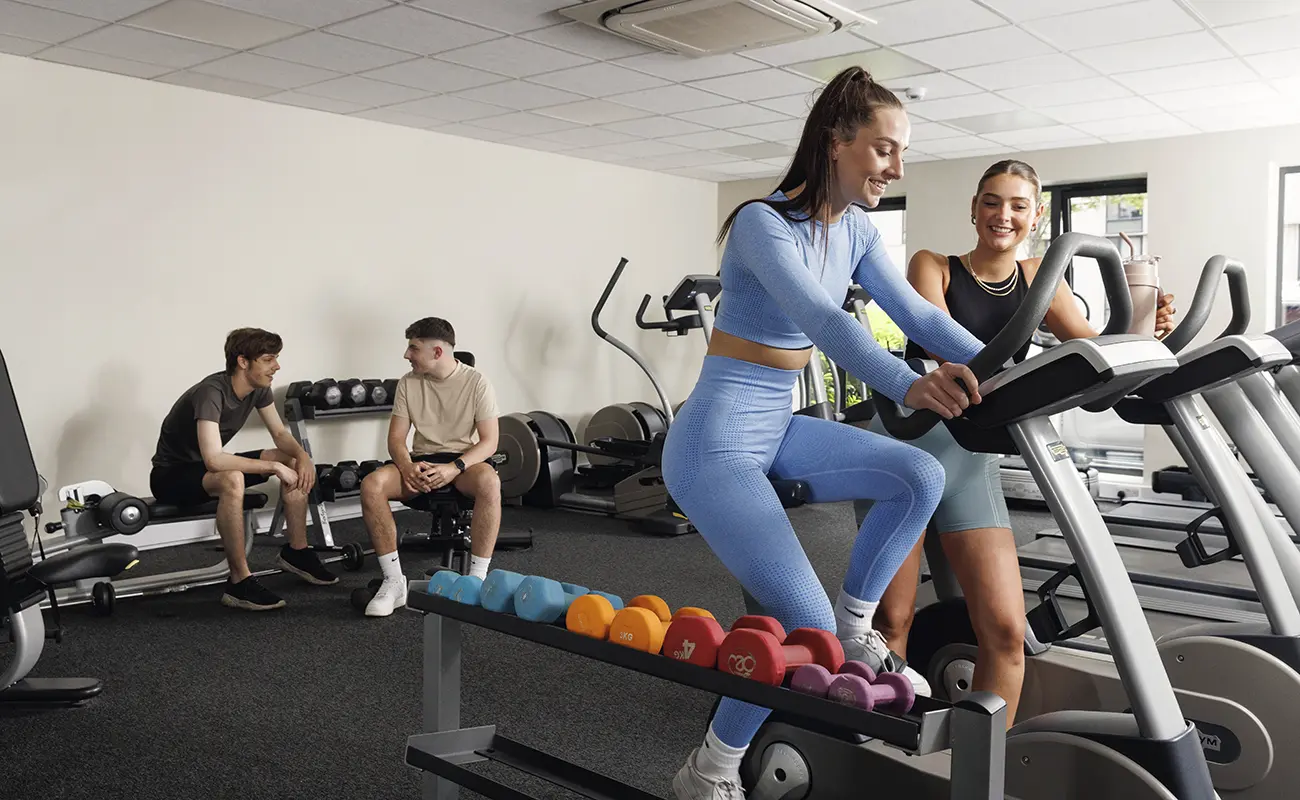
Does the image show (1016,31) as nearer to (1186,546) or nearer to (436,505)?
(1186,546)

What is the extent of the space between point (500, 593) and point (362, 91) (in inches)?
159

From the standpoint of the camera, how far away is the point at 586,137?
655 centimetres

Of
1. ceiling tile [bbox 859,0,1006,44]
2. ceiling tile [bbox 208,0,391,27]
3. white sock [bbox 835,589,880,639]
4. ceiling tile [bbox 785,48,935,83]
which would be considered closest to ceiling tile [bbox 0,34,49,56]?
ceiling tile [bbox 208,0,391,27]

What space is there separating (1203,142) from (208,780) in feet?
21.1

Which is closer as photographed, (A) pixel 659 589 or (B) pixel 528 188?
(A) pixel 659 589

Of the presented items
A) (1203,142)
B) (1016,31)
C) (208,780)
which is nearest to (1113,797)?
(208,780)

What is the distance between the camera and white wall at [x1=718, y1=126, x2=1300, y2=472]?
6.31 m

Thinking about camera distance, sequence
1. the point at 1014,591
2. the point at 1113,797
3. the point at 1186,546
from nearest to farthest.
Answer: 1. the point at 1113,797
2. the point at 1014,591
3. the point at 1186,546

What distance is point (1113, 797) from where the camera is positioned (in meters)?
1.65

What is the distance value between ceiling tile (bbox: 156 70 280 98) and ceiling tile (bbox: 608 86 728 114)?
69.1 inches

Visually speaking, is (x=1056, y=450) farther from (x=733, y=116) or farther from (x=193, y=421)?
(x=733, y=116)

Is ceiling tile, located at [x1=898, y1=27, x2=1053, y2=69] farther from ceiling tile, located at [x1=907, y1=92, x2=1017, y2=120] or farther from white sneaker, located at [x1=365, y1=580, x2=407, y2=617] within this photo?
white sneaker, located at [x1=365, y1=580, x2=407, y2=617]

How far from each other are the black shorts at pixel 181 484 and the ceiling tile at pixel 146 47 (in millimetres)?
1755

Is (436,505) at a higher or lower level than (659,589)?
higher
